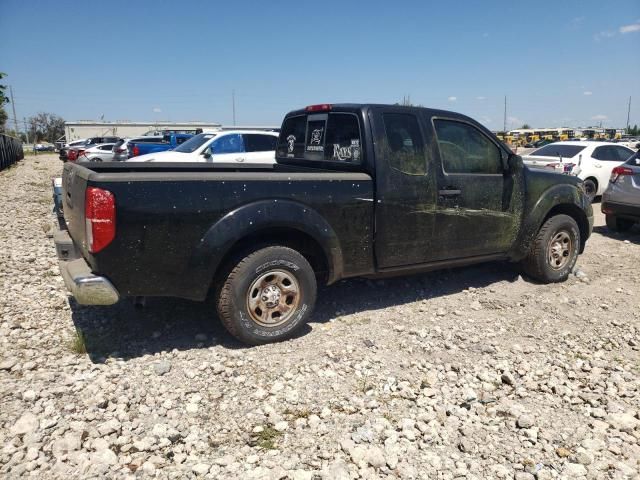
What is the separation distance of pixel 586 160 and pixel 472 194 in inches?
343

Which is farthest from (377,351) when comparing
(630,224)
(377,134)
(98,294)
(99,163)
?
(630,224)

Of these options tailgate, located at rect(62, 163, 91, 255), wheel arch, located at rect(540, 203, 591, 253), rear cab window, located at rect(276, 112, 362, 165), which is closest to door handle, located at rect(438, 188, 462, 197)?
rear cab window, located at rect(276, 112, 362, 165)

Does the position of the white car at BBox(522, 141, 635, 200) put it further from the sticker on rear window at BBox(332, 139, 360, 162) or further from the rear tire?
the sticker on rear window at BBox(332, 139, 360, 162)

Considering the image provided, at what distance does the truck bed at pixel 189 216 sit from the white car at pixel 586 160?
9215 mm

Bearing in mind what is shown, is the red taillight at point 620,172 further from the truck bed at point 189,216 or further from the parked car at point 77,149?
the parked car at point 77,149

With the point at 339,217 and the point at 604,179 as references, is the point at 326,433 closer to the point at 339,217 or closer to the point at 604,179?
the point at 339,217

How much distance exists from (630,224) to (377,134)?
282 inches

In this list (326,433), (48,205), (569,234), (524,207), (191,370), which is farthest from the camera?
(48,205)

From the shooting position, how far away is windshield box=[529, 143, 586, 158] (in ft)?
39.5

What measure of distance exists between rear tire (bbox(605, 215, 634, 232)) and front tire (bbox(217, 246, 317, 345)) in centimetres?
743

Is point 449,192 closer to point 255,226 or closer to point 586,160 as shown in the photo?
point 255,226

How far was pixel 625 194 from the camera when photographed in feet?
27.4

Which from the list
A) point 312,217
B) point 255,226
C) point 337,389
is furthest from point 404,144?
point 337,389

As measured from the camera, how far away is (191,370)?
356 centimetres
